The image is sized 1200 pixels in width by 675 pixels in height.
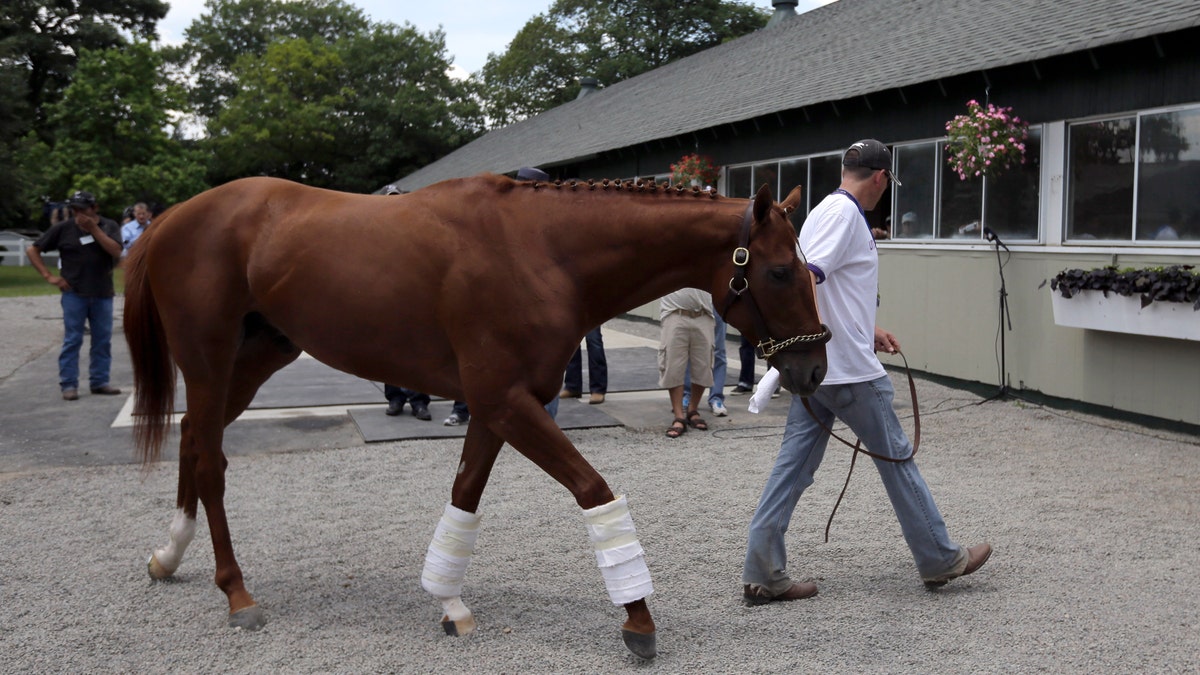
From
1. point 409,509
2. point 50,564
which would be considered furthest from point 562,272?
point 50,564

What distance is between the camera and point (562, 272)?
12.2 feet

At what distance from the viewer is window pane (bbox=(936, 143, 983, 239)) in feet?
34.4

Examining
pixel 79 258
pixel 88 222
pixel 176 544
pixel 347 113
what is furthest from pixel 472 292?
pixel 347 113

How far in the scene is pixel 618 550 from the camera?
3.53 m

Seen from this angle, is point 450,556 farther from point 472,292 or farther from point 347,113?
point 347,113

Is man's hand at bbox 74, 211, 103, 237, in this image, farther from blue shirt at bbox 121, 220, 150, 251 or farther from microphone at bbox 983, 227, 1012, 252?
microphone at bbox 983, 227, 1012, 252

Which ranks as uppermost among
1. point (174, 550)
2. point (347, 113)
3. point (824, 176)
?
point (347, 113)

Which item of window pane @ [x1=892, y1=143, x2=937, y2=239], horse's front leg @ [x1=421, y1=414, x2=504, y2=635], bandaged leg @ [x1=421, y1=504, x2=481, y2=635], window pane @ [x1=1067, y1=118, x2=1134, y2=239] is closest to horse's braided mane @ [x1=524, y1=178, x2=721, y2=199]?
horse's front leg @ [x1=421, y1=414, x2=504, y2=635]

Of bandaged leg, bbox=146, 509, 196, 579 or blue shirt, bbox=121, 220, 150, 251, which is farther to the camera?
blue shirt, bbox=121, 220, 150, 251

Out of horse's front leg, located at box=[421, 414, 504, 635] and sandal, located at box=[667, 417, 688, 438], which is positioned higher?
horse's front leg, located at box=[421, 414, 504, 635]

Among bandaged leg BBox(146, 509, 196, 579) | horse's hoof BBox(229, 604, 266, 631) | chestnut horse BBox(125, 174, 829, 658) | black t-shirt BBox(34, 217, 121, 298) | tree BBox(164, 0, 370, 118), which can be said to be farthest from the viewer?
tree BBox(164, 0, 370, 118)

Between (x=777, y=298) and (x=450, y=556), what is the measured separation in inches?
65.7

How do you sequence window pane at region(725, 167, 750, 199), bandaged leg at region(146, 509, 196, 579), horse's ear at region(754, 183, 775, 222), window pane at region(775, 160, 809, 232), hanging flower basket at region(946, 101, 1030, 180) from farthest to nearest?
window pane at region(725, 167, 750, 199) → window pane at region(775, 160, 809, 232) → hanging flower basket at region(946, 101, 1030, 180) → bandaged leg at region(146, 509, 196, 579) → horse's ear at region(754, 183, 775, 222)

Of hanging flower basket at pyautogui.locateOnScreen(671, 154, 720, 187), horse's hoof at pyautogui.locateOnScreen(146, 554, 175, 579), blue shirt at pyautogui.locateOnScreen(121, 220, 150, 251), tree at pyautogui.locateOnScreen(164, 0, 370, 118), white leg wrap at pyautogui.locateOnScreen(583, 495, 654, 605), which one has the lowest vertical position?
horse's hoof at pyautogui.locateOnScreen(146, 554, 175, 579)
